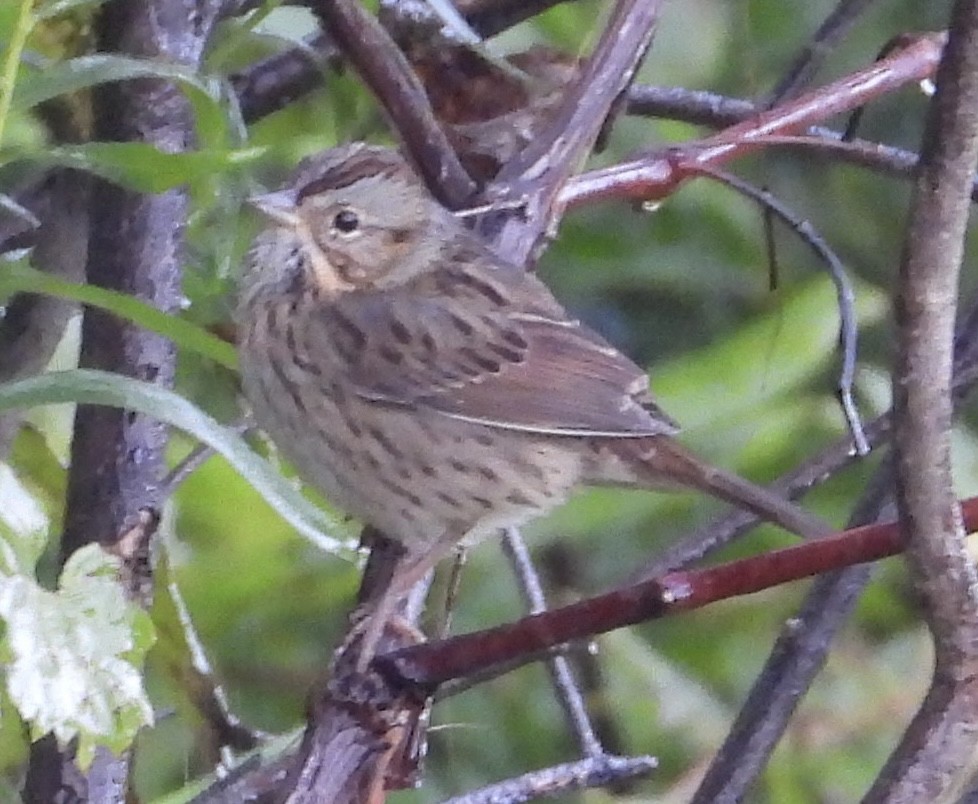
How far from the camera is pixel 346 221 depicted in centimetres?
182

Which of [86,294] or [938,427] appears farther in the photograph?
[86,294]

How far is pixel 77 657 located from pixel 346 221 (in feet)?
3.49

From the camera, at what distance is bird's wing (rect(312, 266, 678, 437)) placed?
172cm

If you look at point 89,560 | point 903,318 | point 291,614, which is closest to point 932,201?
point 903,318

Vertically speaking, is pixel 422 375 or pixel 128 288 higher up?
pixel 128 288

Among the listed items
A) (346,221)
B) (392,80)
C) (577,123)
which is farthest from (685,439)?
(392,80)

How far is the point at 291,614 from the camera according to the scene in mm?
1895

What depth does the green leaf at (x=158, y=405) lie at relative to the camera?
938 millimetres

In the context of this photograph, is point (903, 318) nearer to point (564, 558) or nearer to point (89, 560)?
point (89, 560)

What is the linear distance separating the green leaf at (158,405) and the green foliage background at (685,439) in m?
Answer: 0.07

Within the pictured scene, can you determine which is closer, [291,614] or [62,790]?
[62,790]

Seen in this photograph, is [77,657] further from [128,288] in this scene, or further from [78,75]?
[128,288]

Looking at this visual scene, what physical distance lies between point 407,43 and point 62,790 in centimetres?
72

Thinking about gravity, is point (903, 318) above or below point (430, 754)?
above
